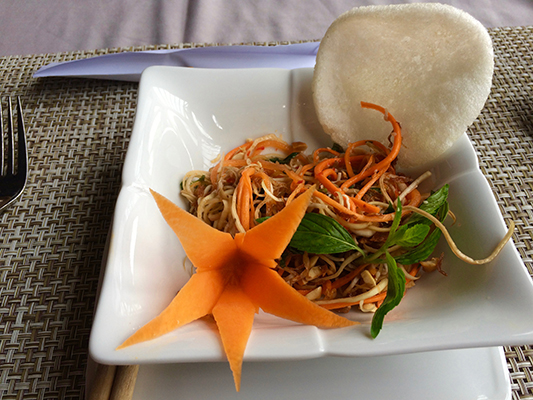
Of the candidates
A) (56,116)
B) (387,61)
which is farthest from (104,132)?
(387,61)

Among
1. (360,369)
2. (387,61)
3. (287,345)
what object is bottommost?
(360,369)

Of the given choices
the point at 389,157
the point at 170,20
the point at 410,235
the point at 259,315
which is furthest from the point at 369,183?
the point at 170,20

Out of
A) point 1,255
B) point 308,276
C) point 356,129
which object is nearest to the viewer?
point 308,276

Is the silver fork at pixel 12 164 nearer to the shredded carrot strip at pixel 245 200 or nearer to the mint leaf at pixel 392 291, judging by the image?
the shredded carrot strip at pixel 245 200

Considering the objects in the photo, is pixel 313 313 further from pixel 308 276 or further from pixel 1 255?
pixel 1 255

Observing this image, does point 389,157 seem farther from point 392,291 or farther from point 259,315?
point 259,315

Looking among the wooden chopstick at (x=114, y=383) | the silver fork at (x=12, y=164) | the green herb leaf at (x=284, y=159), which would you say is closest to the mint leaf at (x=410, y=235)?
the green herb leaf at (x=284, y=159)
